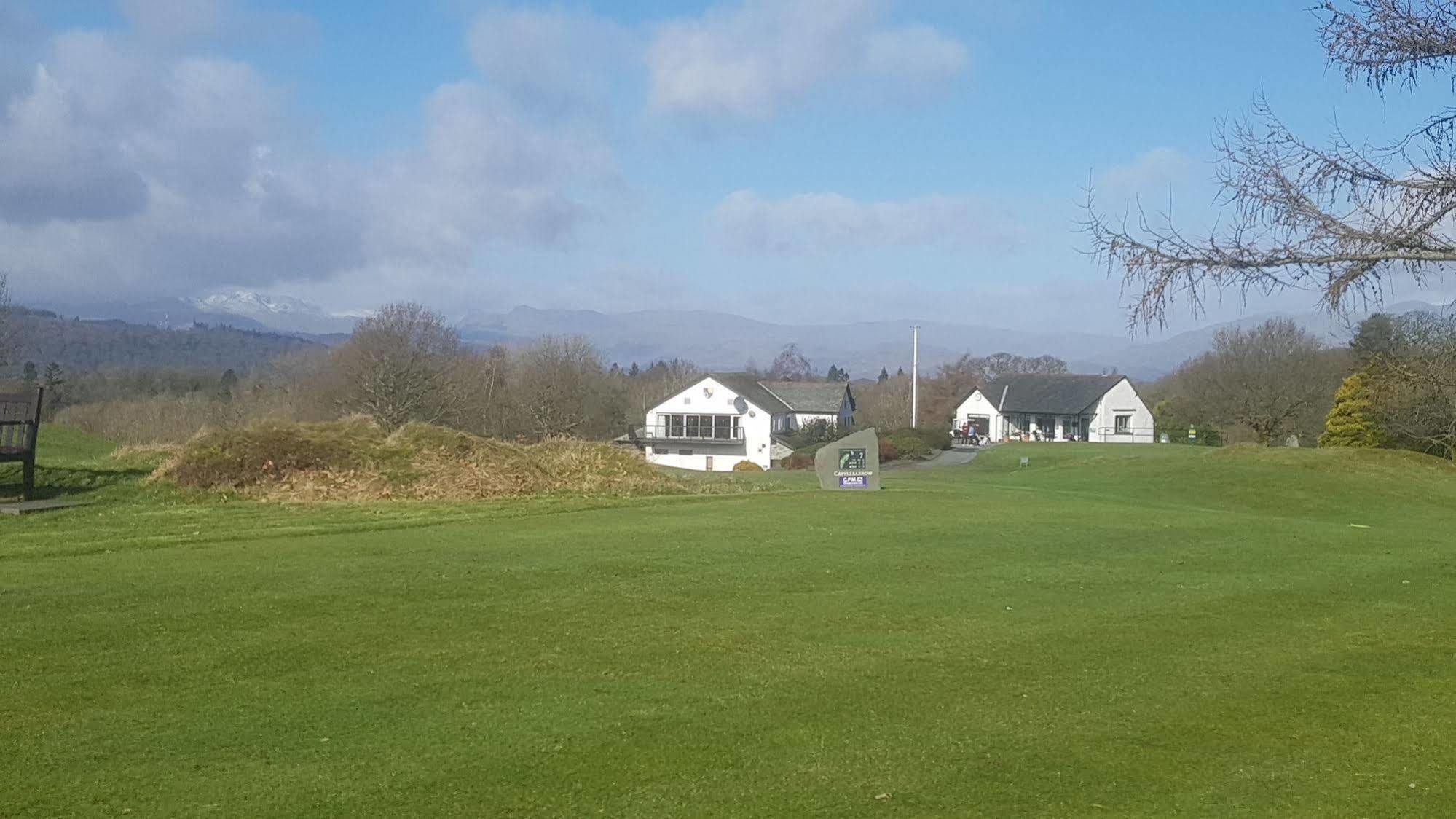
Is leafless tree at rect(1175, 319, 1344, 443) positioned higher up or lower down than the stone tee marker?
higher up

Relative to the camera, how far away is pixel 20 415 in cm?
1928

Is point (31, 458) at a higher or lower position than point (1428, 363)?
lower

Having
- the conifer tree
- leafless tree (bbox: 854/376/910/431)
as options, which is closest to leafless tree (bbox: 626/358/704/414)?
leafless tree (bbox: 854/376/910/431)

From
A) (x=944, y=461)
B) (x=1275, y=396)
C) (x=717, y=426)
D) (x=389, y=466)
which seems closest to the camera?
(x=389, y=466)

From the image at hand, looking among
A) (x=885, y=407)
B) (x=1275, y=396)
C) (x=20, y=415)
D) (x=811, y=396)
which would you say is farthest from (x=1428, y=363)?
(x=885, y=407)

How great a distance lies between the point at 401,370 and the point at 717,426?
38.8 meters

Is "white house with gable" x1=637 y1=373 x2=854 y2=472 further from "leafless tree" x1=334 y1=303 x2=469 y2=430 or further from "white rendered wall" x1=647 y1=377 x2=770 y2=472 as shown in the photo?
"leafless tree" x1=334 y1=303 x2=469 y2=430

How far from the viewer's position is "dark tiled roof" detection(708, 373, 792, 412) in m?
97.9

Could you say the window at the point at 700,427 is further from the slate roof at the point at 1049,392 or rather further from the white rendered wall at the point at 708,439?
the slate roof at the point at 1049,392

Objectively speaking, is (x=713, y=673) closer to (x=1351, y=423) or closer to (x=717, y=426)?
(x=1351, y=423)

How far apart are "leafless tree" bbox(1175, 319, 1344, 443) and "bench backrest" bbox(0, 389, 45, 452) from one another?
69.6 m

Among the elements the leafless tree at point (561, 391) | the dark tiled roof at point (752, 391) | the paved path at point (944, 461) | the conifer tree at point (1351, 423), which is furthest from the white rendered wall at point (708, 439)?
the conifer tree at point (1351, 423)

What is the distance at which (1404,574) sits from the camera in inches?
560

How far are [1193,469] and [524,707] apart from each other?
34490 mm
